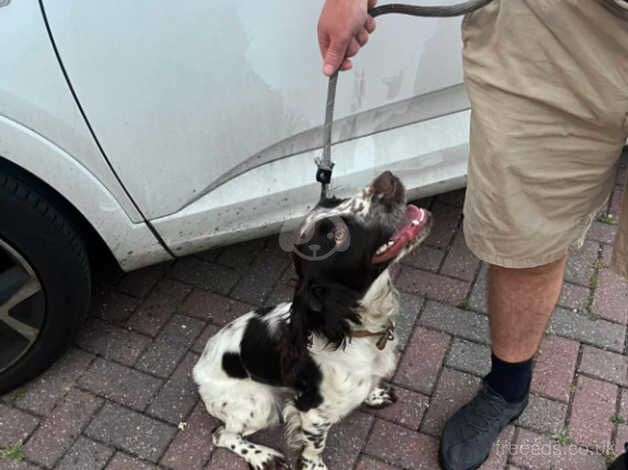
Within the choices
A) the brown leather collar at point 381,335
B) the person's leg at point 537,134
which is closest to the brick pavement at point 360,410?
the brown leather collar at point 381,335

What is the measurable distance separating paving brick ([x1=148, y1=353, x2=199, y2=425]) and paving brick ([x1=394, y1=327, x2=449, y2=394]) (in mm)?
902

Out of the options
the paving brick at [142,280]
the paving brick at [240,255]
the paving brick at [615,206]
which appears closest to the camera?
the paving brick at [142,280]

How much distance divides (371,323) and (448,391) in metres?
0.72

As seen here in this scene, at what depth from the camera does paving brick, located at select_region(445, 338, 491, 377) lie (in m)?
3.04

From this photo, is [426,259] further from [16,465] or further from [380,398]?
[16,465]

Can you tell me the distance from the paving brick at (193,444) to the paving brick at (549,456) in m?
1.23

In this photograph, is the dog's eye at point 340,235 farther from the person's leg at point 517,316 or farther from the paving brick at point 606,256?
the paving brick at point 606,256

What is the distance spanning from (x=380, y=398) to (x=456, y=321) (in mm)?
591

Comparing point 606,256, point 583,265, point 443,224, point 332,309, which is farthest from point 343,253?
point 606,256

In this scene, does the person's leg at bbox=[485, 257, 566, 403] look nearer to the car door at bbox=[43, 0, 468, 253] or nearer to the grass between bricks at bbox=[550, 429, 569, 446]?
the grass between bricks at bbox=[550, 429, 569, 446]

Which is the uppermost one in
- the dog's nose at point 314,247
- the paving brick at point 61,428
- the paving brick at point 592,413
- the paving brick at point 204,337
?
the dog's nose at point 314,247

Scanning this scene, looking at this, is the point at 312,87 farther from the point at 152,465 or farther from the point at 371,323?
the point at 152,465

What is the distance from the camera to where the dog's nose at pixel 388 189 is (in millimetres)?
2299

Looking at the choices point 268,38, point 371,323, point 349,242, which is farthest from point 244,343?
point 268,38
